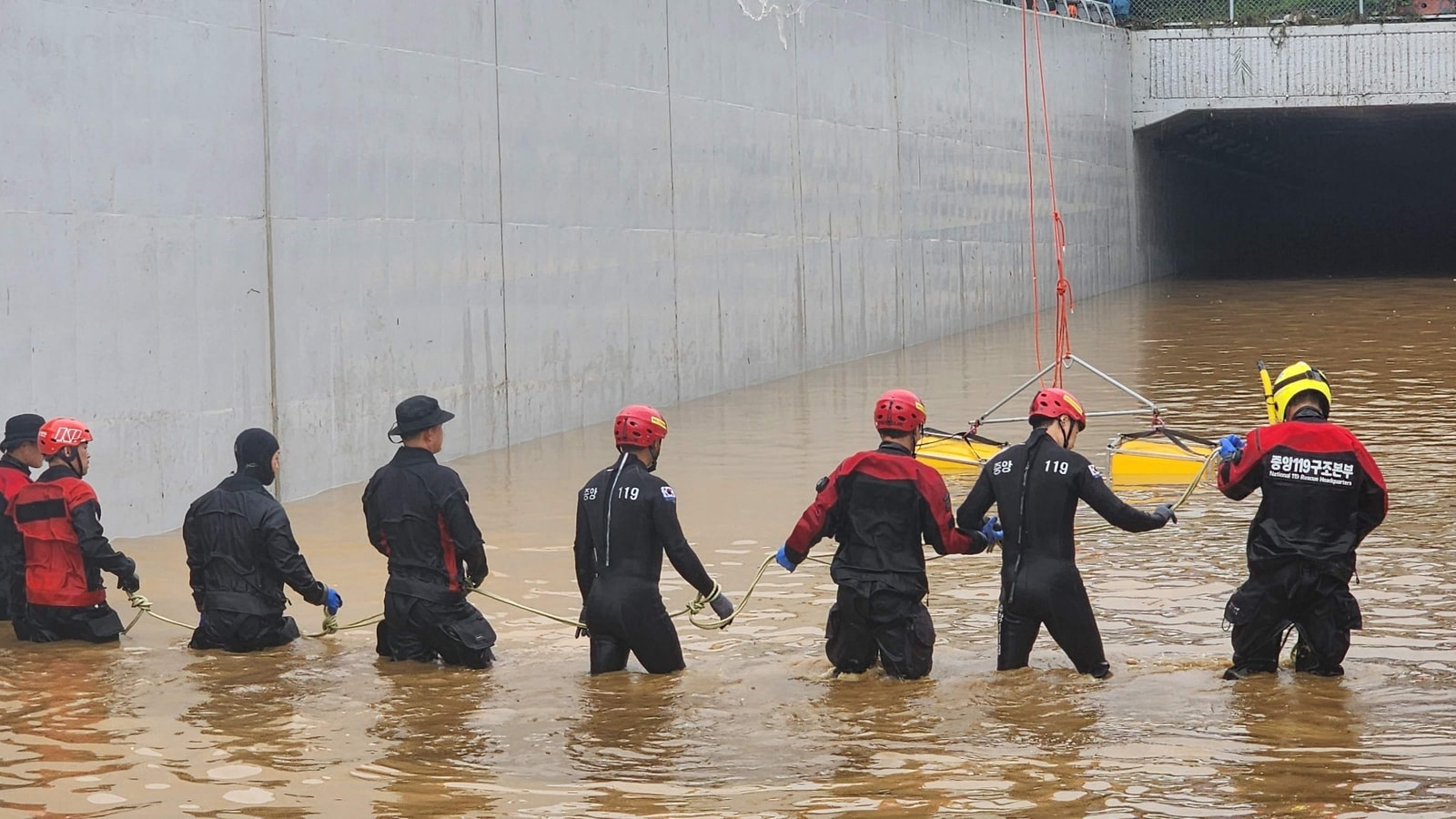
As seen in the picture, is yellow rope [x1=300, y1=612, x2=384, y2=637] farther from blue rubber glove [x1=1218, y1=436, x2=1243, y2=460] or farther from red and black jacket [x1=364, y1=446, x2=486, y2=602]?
blue rubber glove [x1=1218, y1=436, x2=1243, y2=460]

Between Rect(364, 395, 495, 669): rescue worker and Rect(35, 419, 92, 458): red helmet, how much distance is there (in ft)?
5.97

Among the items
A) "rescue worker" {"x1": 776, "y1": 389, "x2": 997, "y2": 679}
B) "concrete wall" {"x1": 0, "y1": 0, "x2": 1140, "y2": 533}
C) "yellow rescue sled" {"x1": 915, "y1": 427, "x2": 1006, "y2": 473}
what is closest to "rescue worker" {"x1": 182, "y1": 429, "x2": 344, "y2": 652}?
"rescue worker" {"x1": 776, "y1": 389, "x2": 997, "y2": 679}

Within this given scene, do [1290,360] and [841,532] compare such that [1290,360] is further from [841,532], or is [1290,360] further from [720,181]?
[841,532]

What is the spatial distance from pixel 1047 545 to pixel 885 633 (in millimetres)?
863

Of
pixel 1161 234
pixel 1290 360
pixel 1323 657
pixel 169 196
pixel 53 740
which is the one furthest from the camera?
pixel 1161 234

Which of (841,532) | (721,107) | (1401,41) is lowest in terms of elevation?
(841,532)

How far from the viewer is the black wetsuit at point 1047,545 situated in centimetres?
851

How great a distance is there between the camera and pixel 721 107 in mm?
22859

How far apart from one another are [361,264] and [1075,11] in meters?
25.0

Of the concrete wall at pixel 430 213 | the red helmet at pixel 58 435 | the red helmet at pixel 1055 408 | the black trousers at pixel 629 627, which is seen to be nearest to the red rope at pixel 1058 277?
the concrete wall at pixel 430 213

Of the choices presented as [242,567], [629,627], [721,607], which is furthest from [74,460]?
[721,607]

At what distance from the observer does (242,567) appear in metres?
9.56

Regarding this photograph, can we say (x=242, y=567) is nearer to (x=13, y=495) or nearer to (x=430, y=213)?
(x=13, y=495)

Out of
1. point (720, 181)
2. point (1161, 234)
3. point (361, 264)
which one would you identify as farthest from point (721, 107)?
point (1161, 234)
